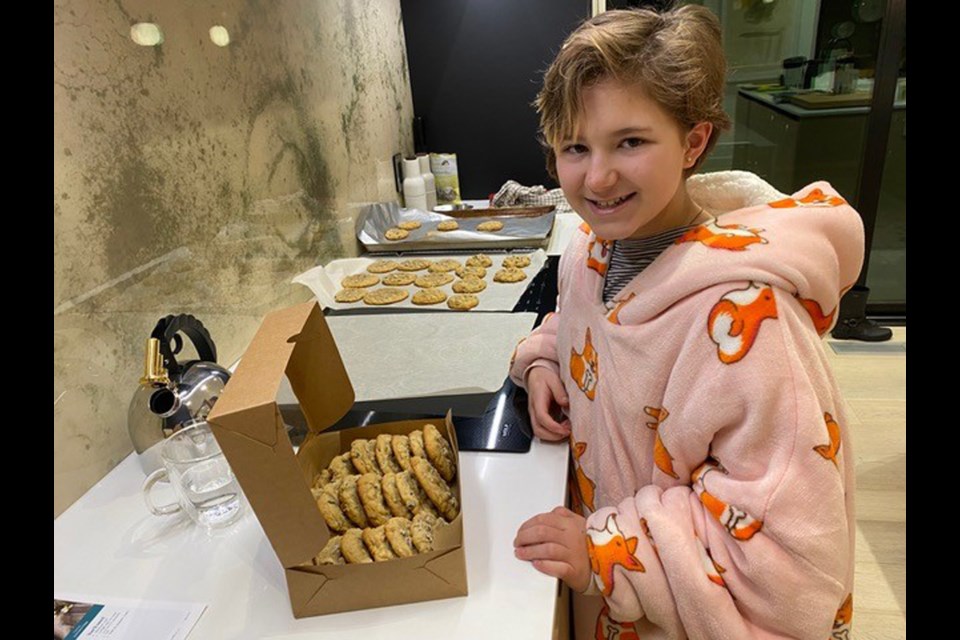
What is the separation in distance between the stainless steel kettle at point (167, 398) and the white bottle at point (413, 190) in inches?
57.9

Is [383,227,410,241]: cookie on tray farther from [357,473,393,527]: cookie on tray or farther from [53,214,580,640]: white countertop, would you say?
[357,473,393,527]: cookie on tray

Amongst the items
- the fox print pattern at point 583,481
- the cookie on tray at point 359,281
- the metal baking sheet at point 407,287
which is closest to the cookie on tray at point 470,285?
the metal baking sheet at point 407,287

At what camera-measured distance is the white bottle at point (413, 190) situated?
233 centimetres

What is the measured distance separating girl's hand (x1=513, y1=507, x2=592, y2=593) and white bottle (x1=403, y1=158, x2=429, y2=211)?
1.77 meters

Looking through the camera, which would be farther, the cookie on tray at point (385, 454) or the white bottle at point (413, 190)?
the white bottle at point (413, 190)

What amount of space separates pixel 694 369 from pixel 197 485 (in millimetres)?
665

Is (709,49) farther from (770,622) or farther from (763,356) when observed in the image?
(770,622)

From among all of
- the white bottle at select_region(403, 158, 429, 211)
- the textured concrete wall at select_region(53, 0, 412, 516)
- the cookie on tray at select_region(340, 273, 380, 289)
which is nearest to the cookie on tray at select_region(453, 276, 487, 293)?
the cookie on tray at select_region(340, 273, 380, 289)

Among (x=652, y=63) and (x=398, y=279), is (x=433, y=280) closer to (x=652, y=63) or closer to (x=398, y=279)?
(x=398, y=279)

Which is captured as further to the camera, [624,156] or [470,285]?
[470,285]

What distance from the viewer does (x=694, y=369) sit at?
63 centimetres

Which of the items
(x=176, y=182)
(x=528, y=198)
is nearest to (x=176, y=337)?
(x=176, y=182)

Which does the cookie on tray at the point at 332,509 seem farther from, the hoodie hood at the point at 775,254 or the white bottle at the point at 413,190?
the white bottle at the point at 413,190
